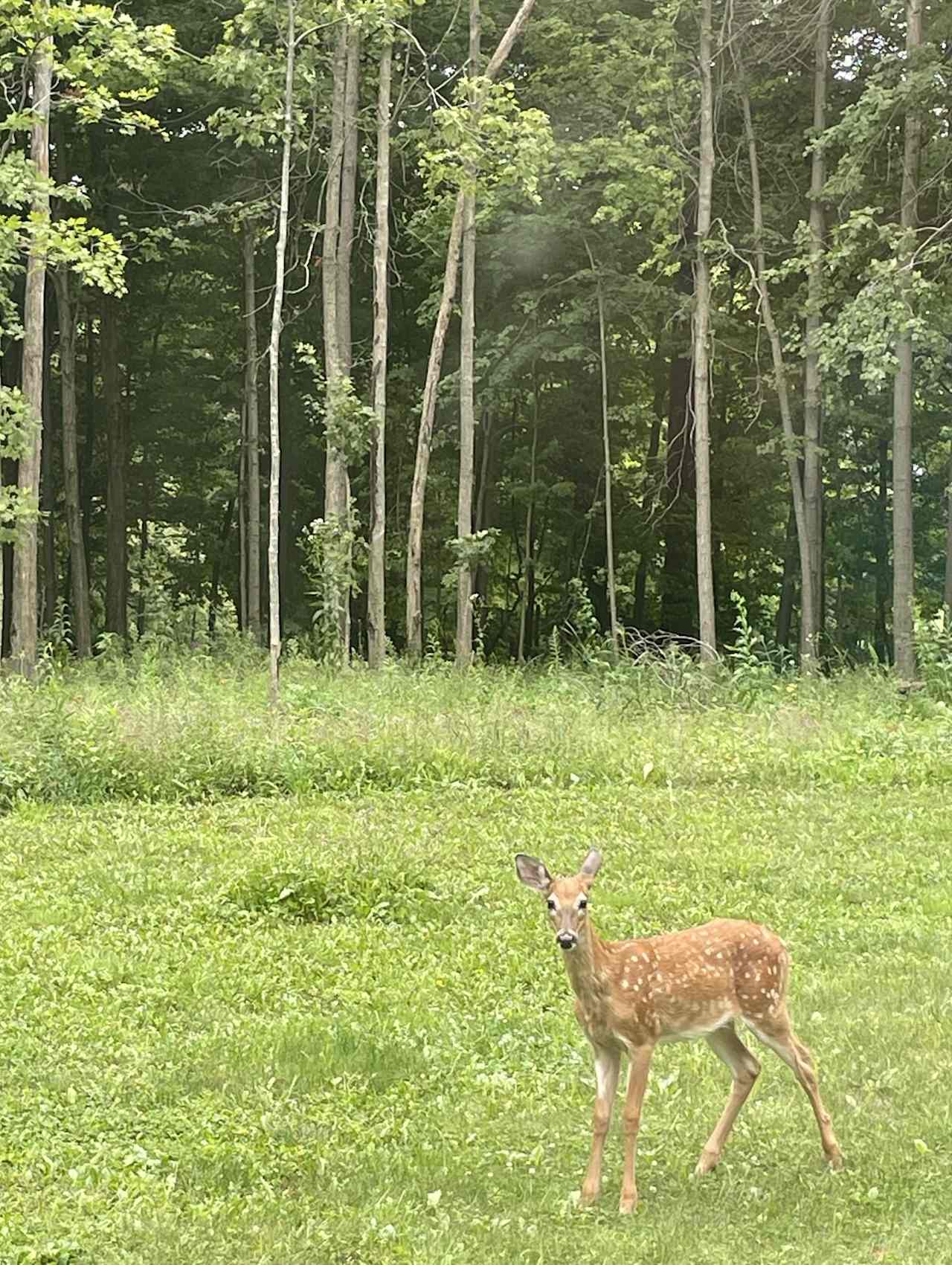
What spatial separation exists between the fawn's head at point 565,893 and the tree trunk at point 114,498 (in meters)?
22.8

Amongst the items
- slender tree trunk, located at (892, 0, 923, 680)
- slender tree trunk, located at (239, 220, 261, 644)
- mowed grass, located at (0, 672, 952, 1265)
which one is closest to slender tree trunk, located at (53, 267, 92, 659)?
slender tree trunk, located at (239, 220, 261, 644)

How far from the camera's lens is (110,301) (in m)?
27.0

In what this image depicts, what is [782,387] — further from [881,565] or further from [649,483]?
[881,565]

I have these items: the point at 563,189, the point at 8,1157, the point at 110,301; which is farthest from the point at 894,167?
the point at 8,1157

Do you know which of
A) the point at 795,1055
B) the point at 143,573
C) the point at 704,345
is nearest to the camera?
the point at 795,1055

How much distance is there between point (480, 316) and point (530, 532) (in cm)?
525

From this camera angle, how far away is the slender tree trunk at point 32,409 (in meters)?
15.9

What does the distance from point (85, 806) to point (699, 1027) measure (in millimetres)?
7027

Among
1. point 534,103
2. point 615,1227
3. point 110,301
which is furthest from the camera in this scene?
point 110,301

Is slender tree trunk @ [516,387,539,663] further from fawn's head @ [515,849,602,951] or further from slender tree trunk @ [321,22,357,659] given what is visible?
fawn's head @ [515,849,602,951]

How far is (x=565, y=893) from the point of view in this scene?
4305 millimetres

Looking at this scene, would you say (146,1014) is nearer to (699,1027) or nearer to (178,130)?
(699,1027)

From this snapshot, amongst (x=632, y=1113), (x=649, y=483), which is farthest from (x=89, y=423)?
(x=632, y=1113)

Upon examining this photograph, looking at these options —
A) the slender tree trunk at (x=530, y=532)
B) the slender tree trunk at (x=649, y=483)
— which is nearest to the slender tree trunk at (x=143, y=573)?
the slender tree trunk at (x=530, y=532)
